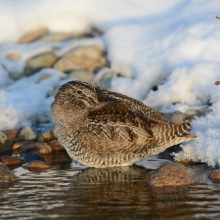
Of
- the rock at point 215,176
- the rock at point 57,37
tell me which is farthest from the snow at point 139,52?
the rock at point 215,176

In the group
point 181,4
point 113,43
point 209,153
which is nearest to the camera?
point 209,153

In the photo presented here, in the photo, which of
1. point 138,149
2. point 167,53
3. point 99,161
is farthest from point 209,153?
point 167,53

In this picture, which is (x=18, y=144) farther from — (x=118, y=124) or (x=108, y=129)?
(x=118, y=124)

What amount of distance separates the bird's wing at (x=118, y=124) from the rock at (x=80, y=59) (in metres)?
4.47

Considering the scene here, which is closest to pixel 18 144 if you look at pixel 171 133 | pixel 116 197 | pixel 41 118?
pixel 41 118

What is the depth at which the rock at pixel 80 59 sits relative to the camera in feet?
44.5

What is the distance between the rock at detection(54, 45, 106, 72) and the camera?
44.5ft

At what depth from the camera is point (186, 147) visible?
9.20 metres

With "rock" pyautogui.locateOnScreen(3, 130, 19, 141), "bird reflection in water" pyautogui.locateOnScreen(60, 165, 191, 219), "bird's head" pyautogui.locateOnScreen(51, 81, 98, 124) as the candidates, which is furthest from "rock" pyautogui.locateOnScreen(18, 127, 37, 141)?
"bird reflection in water" pyautogui.locateOnScreen(60, 165, 191, 219)

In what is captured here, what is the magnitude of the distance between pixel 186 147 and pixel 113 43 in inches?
194

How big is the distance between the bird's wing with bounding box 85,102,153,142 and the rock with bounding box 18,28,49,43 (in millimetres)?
5968

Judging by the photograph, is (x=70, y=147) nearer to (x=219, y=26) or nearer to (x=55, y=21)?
(x=219, y=26)

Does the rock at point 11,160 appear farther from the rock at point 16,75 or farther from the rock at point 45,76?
the rock at point 16,75

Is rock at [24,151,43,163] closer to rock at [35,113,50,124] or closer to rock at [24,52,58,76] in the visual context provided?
rock at [35,113,50,124]
